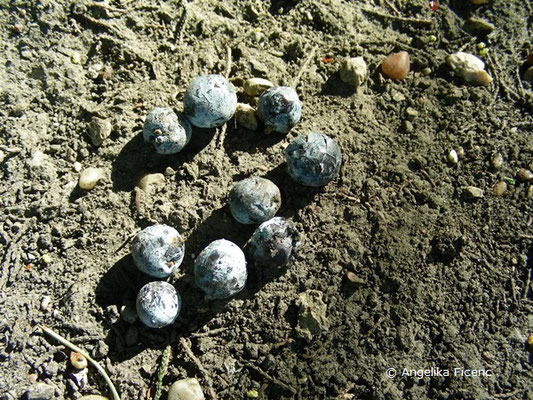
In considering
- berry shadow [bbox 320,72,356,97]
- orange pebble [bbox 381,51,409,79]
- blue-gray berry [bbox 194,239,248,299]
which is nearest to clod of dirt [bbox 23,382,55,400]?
blue-gray berry [bbox 194,239,248,299]

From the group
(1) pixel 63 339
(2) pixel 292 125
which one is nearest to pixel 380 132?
(2) pixel 292 125

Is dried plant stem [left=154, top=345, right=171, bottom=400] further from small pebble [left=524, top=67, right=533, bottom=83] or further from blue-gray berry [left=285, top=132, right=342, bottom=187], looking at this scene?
small pebble [left=524, top=67, right=533, bottom=83]

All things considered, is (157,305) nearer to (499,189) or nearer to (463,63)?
(499,189)

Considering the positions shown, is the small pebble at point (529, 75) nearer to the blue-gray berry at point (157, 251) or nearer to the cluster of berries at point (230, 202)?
the cluster of berries at point (230, 202)

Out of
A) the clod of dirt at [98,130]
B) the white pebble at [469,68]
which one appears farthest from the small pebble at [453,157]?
the clod of dirt at [98,130]

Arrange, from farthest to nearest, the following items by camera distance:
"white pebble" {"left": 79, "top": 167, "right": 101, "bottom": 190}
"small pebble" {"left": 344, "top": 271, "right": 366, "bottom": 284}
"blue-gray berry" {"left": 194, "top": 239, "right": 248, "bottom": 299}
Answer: "white pebble" {"left": 79, "top": 167, "right": 101, "bottom": 190} → "small pebble" {"left": 344, "top": 271, "right": 366, "bottom": 284} → "blue-gray berry" {"left": 194, "top": 239, "right": 248, "bottom": 299}
